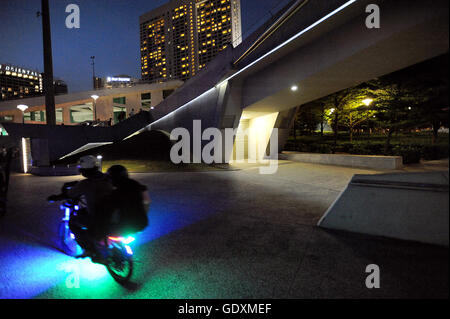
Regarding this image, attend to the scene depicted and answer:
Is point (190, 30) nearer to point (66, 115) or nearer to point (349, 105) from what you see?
point (66, 115)

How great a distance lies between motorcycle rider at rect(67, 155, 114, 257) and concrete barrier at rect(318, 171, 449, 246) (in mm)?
4244

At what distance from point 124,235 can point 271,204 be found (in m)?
4.69

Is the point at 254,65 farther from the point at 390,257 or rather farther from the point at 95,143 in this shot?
the point at 95,143

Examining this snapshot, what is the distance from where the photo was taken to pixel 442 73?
2740mm

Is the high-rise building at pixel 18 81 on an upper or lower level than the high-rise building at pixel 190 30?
lower

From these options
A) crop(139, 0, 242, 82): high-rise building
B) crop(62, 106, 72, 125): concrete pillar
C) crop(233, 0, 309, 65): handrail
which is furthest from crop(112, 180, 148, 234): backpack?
crop(139, 0, 242, 82): high-rise building

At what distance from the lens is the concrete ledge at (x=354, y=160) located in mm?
13023

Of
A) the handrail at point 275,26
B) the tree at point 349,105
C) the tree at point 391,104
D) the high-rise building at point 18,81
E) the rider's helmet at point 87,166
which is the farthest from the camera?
the high-rise building at point 18,81

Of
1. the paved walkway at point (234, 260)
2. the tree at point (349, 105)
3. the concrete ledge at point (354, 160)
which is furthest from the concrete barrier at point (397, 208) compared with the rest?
the tree at point (349, 105)

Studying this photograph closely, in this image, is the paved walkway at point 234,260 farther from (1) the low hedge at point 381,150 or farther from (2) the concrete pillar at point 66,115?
(2) the concrete pillar at point 66,115

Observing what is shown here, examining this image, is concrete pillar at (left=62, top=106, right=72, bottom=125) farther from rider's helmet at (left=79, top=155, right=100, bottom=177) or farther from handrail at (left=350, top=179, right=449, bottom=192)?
handrail at (left=350, top=179, right=449, bottom=192)

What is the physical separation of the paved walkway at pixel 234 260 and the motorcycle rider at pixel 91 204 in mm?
576

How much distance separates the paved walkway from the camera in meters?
3.06

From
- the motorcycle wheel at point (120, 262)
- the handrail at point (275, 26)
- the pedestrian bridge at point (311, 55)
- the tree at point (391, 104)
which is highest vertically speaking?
the handrail at point (275, 26)
